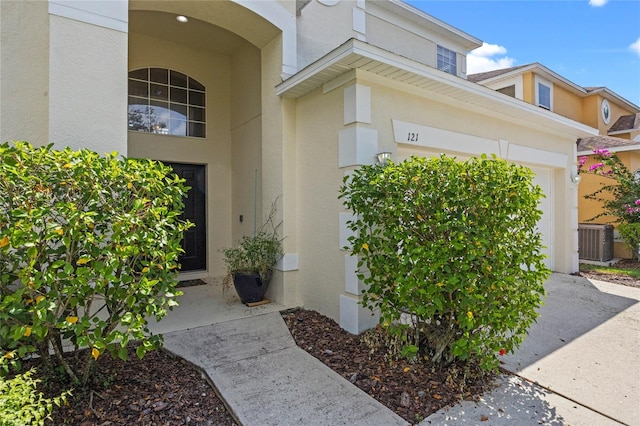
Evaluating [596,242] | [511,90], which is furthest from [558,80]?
[596,242]

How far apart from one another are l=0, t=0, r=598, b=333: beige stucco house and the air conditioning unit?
227 centimetres

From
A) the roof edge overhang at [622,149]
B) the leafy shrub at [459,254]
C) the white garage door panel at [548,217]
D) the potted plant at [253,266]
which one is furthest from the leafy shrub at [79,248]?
the roof edge overhang at [622,149]

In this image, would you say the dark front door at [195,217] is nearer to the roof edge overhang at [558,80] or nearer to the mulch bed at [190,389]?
the mulch bed at [190,389]

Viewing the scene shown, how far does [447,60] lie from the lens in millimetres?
9703

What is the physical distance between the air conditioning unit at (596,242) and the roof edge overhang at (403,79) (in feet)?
15.3

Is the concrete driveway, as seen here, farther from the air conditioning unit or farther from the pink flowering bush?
the pink flowering bush

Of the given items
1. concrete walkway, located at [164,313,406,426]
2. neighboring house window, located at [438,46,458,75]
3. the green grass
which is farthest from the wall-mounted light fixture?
the green grass

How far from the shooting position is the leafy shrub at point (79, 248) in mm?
2334

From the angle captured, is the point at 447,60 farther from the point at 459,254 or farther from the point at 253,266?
the point at 459,254

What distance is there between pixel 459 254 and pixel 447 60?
28.3 ft

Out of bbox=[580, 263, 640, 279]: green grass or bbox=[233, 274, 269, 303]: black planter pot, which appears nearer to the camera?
bbox=[233, 274, 269, 303]: black planter pot

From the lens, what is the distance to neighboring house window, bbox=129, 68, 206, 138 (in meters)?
6.54

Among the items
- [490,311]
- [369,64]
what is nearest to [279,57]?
[369,64]

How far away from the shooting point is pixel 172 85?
6.88 m
